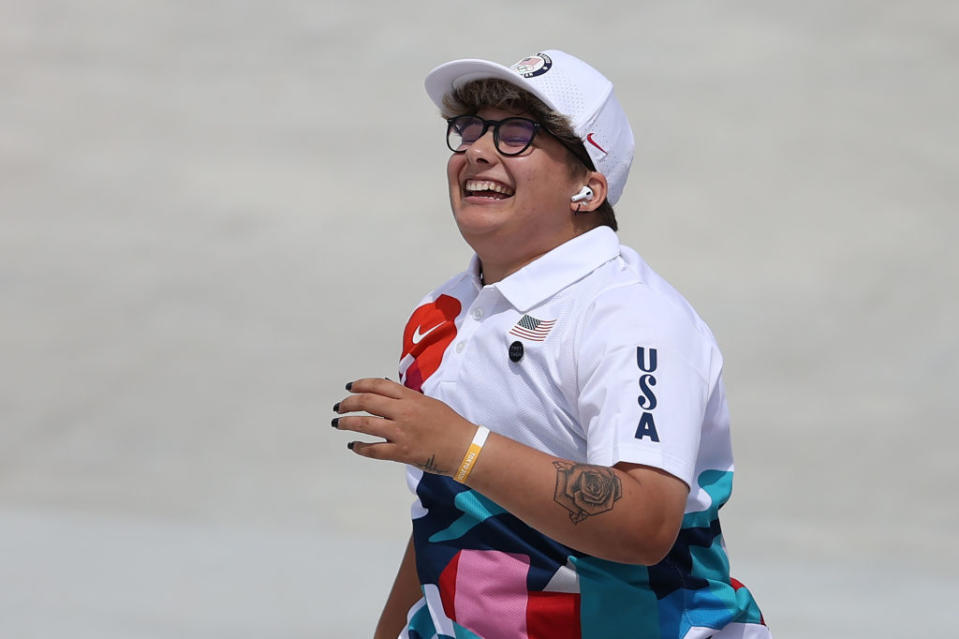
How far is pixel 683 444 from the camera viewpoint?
1.60m

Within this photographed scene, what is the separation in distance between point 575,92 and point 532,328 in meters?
0.37

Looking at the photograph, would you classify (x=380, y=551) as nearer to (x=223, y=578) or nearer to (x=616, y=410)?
(x=223, y=578)

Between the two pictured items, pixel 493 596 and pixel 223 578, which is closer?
pixel 493 596

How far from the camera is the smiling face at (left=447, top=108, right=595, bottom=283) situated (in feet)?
6.26

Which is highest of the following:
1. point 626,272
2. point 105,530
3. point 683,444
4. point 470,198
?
point 105,530

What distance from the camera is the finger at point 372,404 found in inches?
63.4

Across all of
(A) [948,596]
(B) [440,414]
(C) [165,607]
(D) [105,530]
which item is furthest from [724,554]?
(D) [105,530]

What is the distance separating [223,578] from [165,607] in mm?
325

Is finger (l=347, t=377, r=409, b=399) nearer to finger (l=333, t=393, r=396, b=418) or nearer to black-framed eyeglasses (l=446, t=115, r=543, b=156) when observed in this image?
finger (l=333, t=393, r=396, b=418)

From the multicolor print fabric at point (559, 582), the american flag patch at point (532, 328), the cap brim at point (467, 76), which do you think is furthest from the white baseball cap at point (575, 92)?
the multicolor print fabric at point (559, 582)

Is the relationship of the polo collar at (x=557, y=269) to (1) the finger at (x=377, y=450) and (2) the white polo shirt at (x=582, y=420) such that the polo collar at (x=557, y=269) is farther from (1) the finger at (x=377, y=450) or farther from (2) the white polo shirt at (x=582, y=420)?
(1) the finger at (x=377, y=450)

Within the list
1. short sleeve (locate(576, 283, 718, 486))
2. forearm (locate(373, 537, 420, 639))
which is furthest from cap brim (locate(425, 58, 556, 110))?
forearm (locate(373, 537, 420, 639))

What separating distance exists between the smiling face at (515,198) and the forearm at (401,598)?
21.3 inches

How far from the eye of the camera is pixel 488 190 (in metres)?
1.94
